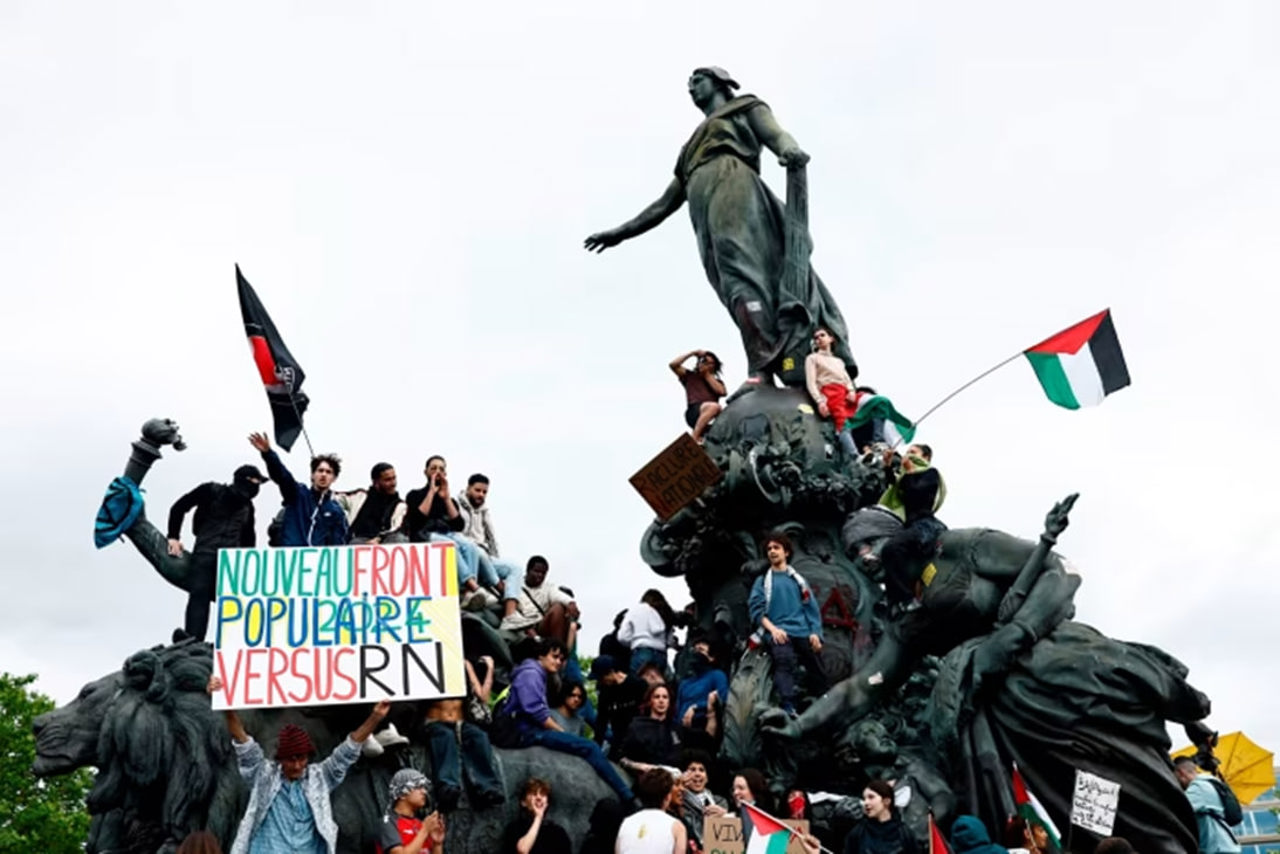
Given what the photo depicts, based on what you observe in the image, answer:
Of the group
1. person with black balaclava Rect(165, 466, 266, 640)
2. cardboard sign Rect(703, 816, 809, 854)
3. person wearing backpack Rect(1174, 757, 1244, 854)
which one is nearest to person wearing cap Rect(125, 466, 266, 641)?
person with black balaclava Rect(165, 466, 266, 640)

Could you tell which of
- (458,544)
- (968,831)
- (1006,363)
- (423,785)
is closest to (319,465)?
(458,544)

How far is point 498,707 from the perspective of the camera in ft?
38.6

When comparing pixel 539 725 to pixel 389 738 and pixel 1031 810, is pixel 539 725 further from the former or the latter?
pixel 1031 810

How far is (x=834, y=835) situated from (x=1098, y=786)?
1970mm

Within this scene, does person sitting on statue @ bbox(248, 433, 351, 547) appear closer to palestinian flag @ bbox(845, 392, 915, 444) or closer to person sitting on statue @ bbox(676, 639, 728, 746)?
person sitting on statue @ bbox(676, 639, 728, 746)

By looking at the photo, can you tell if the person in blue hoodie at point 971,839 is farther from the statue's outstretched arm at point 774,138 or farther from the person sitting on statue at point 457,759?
the statue's outstretched arm at point 774,138

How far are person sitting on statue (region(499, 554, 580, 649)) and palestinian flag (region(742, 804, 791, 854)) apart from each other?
3247 mm

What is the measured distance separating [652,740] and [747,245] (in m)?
6.26

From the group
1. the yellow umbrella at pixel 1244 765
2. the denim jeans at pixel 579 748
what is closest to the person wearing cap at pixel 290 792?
the denim jeans at pixel 579 748

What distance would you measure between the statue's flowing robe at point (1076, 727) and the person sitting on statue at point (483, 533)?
3.56 m

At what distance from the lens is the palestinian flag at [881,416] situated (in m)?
15.4

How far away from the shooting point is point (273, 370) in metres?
14.3

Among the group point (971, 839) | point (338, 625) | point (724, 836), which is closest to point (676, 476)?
point (338, 625)

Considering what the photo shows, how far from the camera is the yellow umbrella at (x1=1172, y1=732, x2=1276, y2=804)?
53.1 feet
